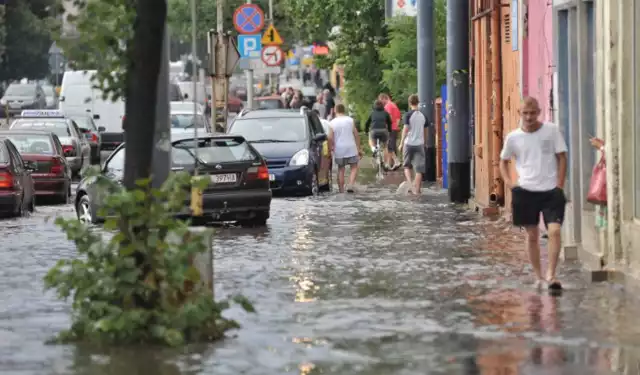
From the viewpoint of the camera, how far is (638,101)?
48.6 ft

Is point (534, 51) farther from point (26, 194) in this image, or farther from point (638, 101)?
point (26, 194)

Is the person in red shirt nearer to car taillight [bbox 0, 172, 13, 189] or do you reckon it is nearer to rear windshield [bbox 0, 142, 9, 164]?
rear windshield [bbox 0, 142, 9, 164]

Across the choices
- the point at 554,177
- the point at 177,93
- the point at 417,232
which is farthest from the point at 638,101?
the point at 177,93

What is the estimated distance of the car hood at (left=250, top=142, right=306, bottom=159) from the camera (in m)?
29.9

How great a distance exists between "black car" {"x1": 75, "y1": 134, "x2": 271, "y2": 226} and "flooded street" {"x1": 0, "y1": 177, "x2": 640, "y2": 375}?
149cm

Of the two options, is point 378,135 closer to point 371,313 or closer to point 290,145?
point 290,145

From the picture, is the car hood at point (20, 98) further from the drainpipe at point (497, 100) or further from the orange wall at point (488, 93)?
the drainpipe at point (497, 100)

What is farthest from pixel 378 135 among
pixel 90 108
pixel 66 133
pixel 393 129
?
pixel 90 108

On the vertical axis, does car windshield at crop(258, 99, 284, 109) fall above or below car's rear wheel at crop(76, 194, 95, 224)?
above

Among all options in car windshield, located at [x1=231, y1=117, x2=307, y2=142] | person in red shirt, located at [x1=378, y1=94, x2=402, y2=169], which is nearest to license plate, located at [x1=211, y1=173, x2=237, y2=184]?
car windshield, located at [x1=231, y1=117, x2=307, y2=142]

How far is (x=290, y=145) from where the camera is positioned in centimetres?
3030

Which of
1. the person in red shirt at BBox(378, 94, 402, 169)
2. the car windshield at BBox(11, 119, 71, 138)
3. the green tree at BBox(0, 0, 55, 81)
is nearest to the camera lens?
the car windshield at BBox(11, 119, 71, 138)

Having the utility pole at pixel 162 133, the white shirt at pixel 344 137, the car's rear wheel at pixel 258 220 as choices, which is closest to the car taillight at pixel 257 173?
the car's rear wheel at pixel 258 220

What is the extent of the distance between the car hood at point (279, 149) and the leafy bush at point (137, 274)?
18.2 metres
